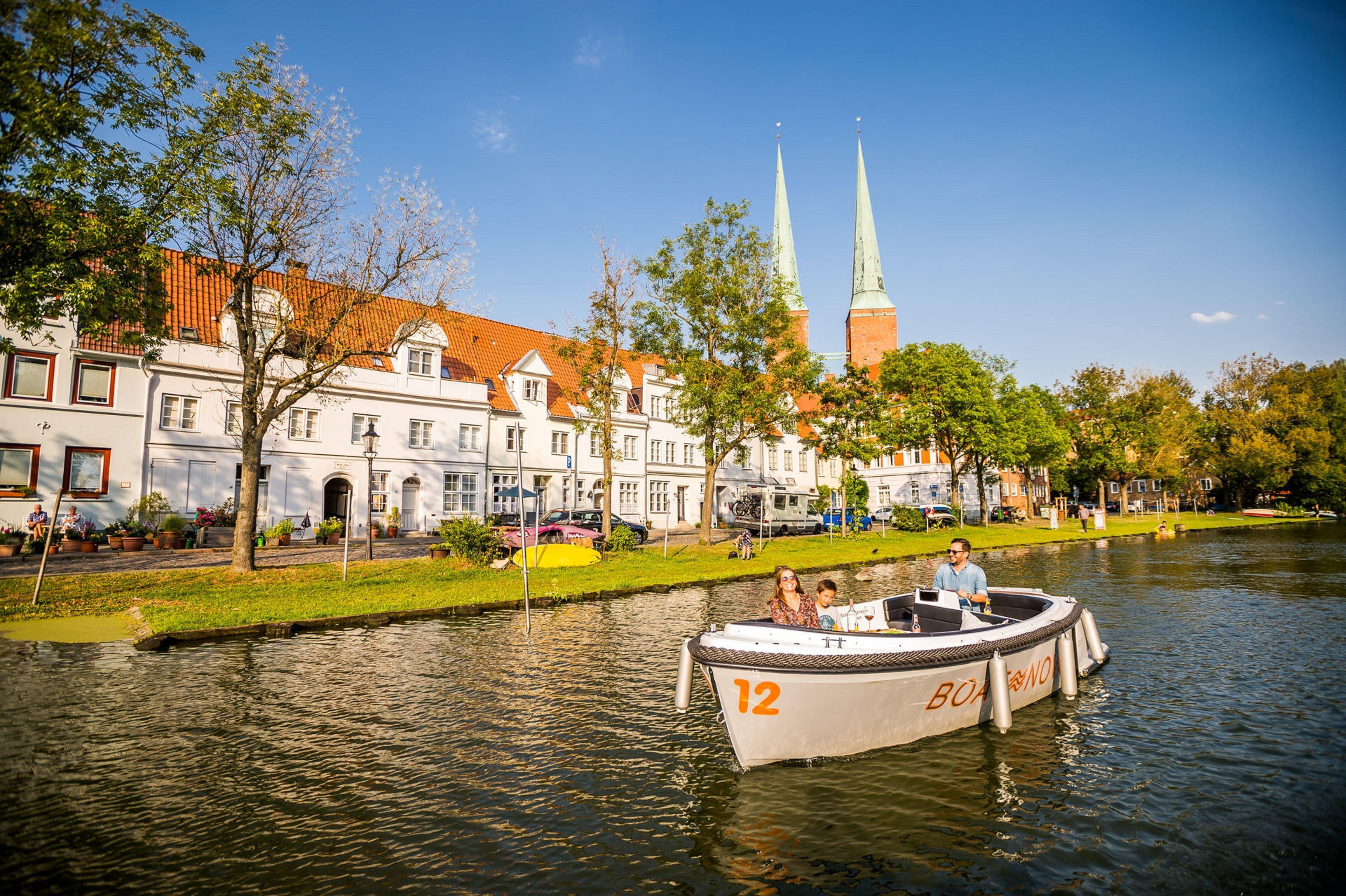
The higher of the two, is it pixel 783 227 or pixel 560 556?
pixel 783 227

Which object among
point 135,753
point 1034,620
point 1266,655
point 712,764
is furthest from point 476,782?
point 1266,655

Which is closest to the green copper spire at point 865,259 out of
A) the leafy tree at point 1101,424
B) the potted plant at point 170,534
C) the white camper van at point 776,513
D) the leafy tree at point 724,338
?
the leafy tree at point 1101,424

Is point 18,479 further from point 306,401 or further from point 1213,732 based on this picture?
point 1213,732

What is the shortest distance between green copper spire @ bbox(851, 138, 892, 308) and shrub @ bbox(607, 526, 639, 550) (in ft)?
207

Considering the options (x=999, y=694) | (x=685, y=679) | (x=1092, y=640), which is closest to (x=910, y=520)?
(x=1092, y=640)

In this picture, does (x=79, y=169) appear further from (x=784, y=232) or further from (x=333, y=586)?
(x=784, y=232)

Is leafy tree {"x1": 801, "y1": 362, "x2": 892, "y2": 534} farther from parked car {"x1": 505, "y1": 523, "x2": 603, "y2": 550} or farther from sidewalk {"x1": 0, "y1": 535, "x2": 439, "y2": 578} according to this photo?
sidewalk {"x1": 0, "y1": 535, "x2": 439, "y2": 578}

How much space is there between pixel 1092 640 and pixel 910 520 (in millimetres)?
38042

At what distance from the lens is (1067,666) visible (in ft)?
35.8

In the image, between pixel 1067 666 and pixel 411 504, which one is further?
pixel 411 504

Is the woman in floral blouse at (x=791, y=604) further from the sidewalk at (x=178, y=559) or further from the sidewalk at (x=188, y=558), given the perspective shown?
the sidewalk at (x=178, y=559)

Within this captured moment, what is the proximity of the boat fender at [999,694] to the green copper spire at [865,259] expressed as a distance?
81.6m

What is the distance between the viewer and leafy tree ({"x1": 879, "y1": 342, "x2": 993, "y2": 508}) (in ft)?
177

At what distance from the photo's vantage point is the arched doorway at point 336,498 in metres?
38.6
